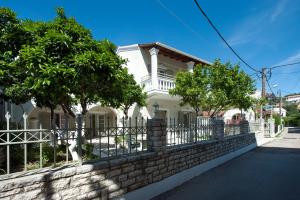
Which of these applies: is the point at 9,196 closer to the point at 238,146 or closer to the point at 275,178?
the point at 275,178

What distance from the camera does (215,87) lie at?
1559 cm

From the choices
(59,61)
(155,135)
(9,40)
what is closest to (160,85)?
(155,135)

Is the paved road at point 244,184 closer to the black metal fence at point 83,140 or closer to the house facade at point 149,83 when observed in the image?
the black metal fence at point 83,140

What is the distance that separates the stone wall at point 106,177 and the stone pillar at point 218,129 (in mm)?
2388

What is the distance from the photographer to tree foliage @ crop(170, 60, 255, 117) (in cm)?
1513

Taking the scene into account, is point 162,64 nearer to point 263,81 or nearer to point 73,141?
point 263,81

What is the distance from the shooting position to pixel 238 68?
629 inches

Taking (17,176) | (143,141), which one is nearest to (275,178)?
(143,141)

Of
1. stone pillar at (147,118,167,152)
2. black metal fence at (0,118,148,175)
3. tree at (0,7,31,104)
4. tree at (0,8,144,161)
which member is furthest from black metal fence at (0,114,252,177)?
tree at (0,7,31,104)

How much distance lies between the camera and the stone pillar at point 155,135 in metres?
6.78

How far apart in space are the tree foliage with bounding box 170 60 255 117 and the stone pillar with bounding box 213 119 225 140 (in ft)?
11.5

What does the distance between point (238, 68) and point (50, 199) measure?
1402 cm

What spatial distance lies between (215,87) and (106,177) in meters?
11.5

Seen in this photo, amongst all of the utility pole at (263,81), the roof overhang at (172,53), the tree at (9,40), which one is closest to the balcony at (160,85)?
the roof overhang at (172,53)
